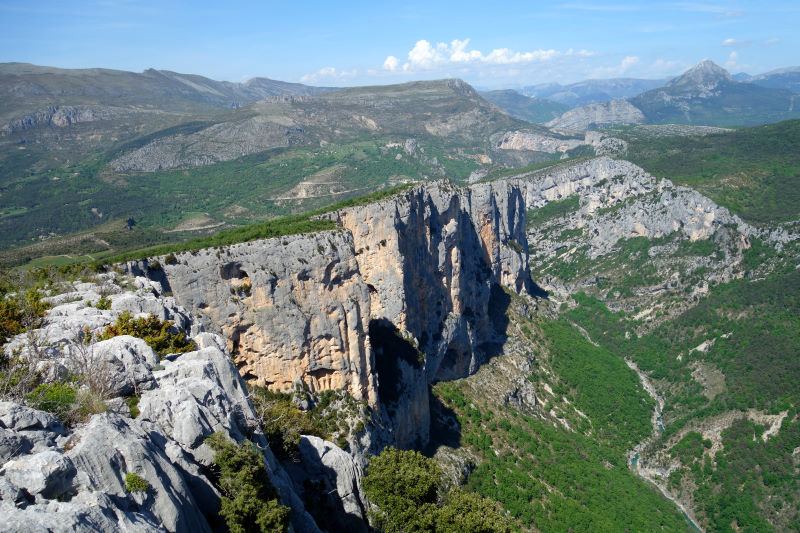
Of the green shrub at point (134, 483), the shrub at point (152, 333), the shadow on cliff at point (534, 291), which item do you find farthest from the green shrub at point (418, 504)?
the shadow on cliff at point (534, 291)

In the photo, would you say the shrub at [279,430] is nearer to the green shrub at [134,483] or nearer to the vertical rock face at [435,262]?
the green shrub at [134,483]

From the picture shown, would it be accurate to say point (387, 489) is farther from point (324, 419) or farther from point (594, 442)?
point (594, 442)

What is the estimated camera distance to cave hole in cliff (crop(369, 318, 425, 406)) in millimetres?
42781

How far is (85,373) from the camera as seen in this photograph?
1464 centimetres

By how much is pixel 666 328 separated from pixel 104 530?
322 feet

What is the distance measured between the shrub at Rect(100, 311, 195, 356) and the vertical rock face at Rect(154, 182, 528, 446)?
1221cm

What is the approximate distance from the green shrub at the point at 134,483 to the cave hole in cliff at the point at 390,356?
31012 millimetres

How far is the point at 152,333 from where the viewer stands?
20.5 meters

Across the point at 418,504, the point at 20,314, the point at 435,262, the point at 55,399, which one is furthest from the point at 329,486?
the point at 435,262

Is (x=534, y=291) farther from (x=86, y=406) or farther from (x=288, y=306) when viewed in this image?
(x=86, y=406)

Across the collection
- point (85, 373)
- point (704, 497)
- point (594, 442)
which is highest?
point (85, 373)

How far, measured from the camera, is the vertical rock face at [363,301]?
34.6m

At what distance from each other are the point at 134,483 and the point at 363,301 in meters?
27.4

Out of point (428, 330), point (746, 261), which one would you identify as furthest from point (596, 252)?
point (428, 330)
